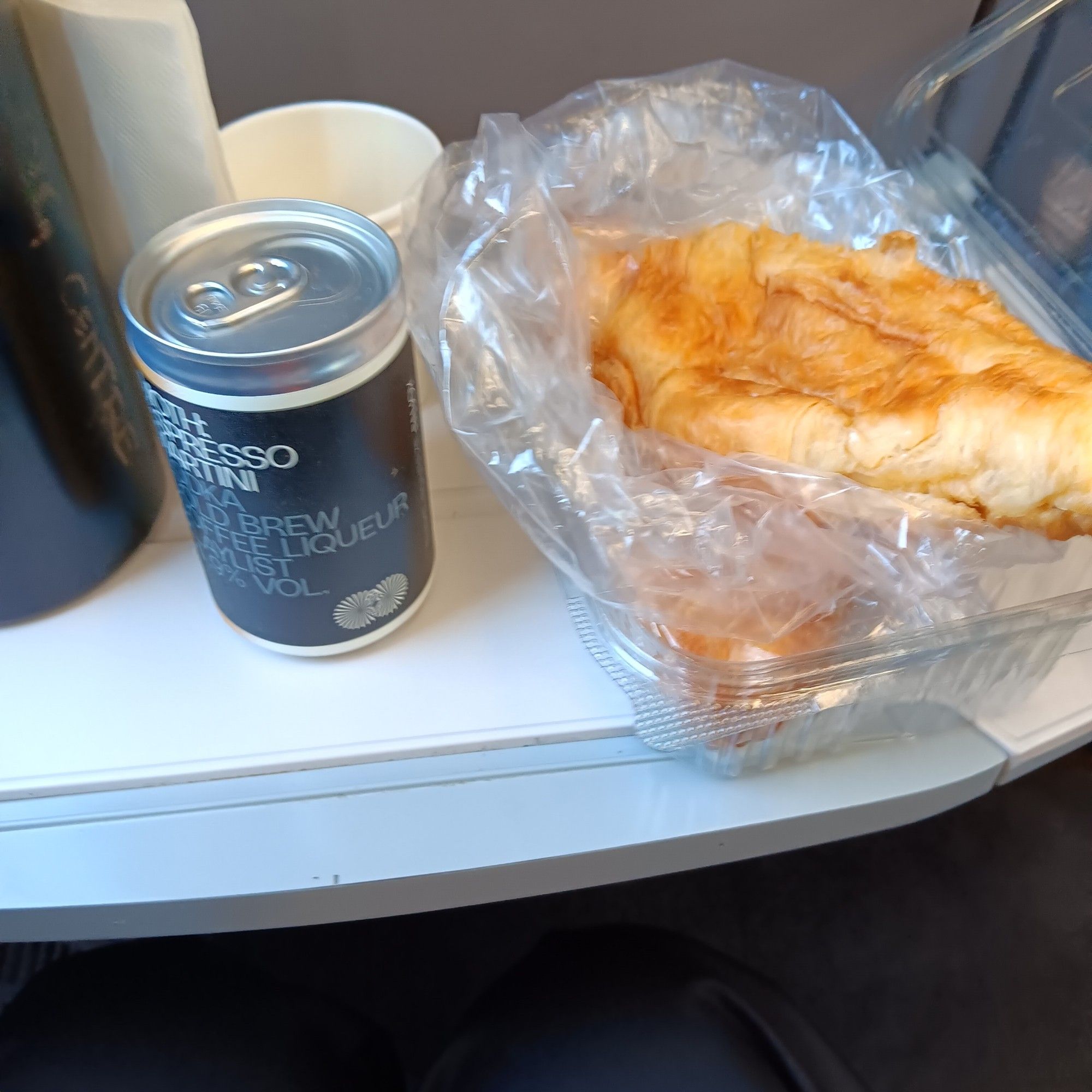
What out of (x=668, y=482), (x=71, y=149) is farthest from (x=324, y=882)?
(x=71, y=149)

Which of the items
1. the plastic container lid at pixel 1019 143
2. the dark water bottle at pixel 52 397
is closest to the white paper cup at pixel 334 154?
the dark water bottle at pixel 52 397

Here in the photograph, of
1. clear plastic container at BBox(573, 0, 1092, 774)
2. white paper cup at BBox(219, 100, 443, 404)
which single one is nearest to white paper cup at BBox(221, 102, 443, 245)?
white paper cup at BBox(219, 100, 443, 404)

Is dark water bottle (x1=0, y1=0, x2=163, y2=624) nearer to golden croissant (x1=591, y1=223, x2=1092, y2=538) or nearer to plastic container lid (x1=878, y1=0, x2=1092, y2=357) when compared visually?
golden croissant (x1=591, y1=223, x2=1092, y2=538)

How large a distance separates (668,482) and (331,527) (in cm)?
12

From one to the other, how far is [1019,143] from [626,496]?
1.18 feet

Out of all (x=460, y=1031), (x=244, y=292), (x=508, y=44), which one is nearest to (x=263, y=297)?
(x=244, y=292)

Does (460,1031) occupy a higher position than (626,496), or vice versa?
(626,496)

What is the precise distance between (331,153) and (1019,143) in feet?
1.19

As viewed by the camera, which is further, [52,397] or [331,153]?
[331,153]

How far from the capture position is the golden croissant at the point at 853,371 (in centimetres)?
29

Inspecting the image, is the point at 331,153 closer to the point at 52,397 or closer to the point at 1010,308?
the point at 52,397

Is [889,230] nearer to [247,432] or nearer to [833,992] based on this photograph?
[247,432]

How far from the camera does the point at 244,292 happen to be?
0.30m

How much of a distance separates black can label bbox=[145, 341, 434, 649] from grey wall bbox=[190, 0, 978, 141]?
0.92ft
